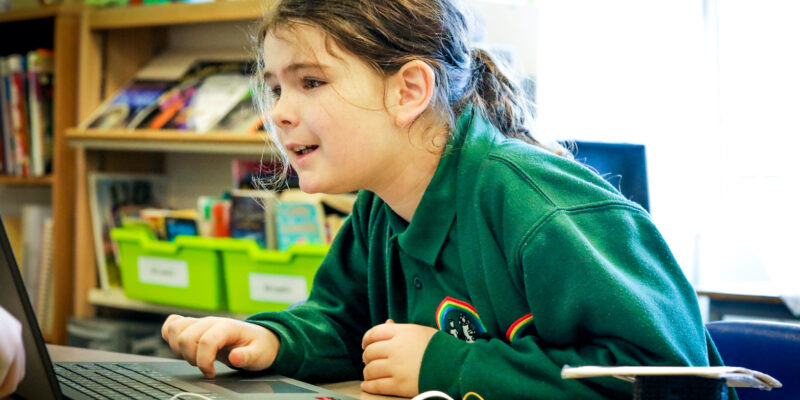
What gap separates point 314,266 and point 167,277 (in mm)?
478

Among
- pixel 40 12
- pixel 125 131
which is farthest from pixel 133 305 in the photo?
pixel 40 12

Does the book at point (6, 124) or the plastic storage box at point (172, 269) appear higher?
the book at point (6, 124)

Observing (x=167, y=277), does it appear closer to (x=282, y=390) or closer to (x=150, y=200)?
(x=150, y=200)

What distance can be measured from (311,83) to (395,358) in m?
0.31

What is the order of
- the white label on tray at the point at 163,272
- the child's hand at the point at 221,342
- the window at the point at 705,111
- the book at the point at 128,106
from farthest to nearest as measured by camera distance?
the book at the point at 128,106, the white label on tray at the point at 163,272, the window at the point at 705,111, the child's hand at the point at 221,342

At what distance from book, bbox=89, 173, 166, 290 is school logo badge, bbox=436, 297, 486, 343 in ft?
5.65

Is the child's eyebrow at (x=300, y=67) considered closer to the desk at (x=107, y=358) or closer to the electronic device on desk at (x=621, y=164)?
the desk at (x=107, y=358)

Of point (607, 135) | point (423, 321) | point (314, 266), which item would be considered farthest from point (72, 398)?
point (607, 135)

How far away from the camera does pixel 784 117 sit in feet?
6.16

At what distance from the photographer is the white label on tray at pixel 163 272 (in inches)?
84.0

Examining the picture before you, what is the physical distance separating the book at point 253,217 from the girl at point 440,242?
939 millimetres

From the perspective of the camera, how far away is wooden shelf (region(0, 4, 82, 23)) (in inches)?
95.6

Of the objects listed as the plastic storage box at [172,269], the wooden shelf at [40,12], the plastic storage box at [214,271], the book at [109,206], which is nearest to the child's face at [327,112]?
the plastic storage box at [214,271]

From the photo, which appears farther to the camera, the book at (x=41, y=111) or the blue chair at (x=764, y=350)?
the book at (x=41, y=111)
